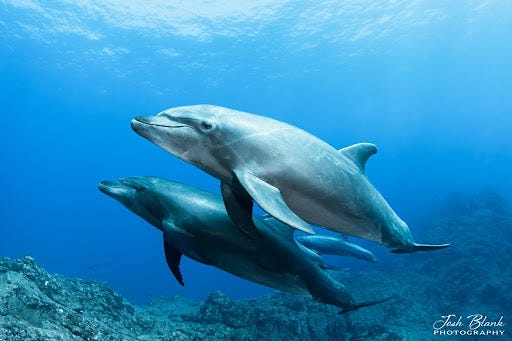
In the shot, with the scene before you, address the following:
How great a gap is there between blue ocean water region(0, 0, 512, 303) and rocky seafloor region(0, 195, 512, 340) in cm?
1452

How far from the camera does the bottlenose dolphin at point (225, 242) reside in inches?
165

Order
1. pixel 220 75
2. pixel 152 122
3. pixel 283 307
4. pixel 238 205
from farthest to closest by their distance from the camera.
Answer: pixel 220 75 < pixel 283 307 < pixel 238 205 < pixel 152 122

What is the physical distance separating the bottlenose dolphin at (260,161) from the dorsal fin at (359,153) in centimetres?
67

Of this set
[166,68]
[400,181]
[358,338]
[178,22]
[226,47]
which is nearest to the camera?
[358,338]

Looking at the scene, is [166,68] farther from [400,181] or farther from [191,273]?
[400,181]

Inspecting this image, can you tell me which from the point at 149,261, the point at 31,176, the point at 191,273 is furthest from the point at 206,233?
the point at 31,176

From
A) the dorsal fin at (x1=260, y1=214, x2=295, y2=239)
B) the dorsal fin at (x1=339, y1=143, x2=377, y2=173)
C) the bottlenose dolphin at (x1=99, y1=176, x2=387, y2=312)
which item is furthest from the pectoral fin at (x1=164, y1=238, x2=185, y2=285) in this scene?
the dorsal fin at (x1=339, y1=143, x2=377, y2=173)

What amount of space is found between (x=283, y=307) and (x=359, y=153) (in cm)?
702

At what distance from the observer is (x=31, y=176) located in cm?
11319

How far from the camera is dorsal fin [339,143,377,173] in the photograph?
466cm

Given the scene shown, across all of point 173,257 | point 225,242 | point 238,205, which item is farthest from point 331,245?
point 238,205

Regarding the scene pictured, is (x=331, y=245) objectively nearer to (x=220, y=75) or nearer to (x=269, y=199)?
(x=269, y=199)

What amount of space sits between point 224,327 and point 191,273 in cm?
7436

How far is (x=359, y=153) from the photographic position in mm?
4785
